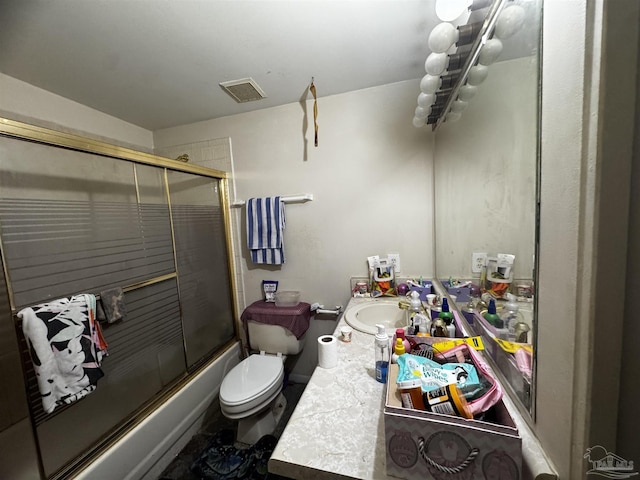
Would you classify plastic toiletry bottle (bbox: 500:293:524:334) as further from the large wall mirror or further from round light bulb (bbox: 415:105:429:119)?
round light bulb (bbox: 415:105:429:119)

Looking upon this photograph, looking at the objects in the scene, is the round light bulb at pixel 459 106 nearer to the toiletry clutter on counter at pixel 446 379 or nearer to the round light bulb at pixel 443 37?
the round light bulb at pixel 443 37

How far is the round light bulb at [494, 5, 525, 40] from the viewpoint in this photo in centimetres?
57

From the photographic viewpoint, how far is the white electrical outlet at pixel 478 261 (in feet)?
2.80

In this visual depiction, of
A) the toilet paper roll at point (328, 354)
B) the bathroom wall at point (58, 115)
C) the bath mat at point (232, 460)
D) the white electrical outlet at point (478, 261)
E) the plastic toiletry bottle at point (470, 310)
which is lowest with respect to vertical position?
the bath mat at point (232, 460)

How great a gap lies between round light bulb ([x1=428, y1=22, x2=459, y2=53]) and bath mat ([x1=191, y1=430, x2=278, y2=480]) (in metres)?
2.06

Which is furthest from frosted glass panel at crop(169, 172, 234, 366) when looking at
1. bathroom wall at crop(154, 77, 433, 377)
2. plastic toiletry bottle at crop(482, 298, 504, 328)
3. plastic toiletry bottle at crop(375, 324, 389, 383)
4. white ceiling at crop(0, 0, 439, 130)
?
plastic toiletry bottle at crop(482, 298, 504, 328)

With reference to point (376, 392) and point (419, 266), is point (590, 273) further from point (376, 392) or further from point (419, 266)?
point (419, 266)

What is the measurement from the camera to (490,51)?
0.73 m

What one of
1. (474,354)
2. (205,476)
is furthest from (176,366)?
(474,354)

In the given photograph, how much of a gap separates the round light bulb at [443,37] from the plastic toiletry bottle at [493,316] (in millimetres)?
900

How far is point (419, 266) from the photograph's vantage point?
63.3 inches

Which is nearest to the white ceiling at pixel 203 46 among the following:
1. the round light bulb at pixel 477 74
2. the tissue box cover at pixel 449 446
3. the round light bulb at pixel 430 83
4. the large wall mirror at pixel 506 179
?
the round light bulb at pixel 430 83

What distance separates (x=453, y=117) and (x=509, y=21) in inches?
22.0

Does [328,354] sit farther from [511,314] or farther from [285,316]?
[285,316]
